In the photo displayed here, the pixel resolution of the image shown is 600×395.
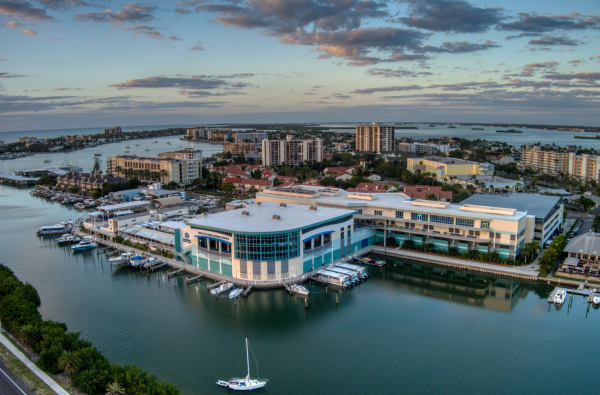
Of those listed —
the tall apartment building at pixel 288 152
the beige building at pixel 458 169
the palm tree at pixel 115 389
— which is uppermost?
the tall apartment building at pixel 288 152

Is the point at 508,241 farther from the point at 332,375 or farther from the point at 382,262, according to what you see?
the point at 332,375

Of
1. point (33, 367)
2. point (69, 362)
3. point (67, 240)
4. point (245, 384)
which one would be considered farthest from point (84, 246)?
point (245, 384)

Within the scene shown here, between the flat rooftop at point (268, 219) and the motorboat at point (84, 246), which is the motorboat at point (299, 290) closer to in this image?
the flat rooftop at point (268, 219)

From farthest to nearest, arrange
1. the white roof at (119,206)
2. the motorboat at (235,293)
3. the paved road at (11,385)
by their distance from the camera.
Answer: the white roof at (119,206), the motorboat at (235,293), the paved road at (11,385)

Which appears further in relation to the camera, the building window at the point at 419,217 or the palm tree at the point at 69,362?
the building window at the point at 419,217

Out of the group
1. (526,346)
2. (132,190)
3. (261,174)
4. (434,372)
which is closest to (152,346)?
(434,372)

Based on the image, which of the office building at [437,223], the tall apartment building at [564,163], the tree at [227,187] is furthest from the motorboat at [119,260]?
the tall apartment building at [564,163]

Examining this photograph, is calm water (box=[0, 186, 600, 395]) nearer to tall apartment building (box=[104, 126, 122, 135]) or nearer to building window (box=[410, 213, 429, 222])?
building window (box=[410, 213, 429, 222])
